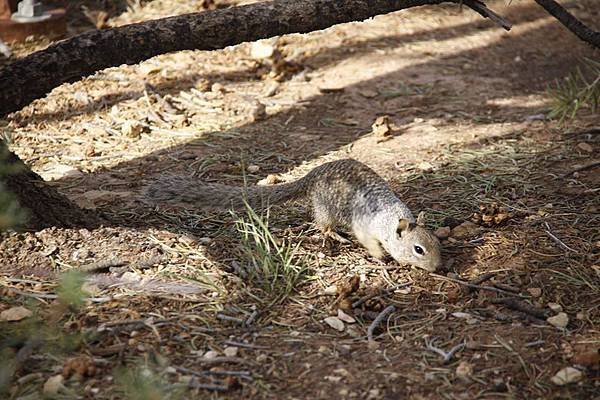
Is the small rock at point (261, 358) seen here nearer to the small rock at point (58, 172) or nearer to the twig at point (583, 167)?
the small rock at point (58, 172)

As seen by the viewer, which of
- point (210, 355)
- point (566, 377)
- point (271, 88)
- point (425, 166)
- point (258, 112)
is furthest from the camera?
point (271, 88)

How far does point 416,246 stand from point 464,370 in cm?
79

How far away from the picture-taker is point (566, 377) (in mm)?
2520

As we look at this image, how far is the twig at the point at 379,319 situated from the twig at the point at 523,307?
18.4 inches

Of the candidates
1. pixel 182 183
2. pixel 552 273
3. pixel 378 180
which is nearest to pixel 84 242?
pixel 182 183

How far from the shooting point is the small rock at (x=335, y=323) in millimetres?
2910

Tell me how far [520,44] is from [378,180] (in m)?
4.11

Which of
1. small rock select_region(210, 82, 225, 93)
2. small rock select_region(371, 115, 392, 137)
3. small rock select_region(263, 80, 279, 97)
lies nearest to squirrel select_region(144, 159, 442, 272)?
small rock select_region(371, 115, 392, 137)

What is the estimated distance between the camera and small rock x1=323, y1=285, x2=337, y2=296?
10.3 ft

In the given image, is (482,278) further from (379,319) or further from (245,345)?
(245,345)

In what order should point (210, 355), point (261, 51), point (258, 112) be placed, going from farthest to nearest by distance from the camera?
point (261, 51) → point (258, 112) → point (210, 355)

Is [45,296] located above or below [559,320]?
above

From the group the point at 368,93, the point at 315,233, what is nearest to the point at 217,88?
the point at 368,93

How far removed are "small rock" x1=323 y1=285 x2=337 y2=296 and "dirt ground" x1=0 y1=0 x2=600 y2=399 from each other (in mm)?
13
